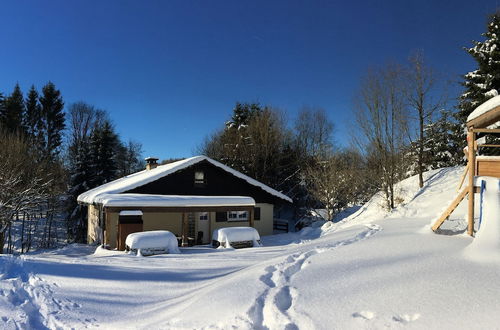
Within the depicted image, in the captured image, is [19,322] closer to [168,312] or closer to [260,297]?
[168,312]

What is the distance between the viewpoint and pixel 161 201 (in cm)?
1562

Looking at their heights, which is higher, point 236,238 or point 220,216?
point 220,216

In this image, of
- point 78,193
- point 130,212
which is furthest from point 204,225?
point 78,193

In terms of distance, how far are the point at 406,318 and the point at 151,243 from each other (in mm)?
9631

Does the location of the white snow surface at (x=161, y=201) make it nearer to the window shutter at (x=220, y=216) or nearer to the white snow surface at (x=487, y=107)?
the window shutter at (x=220, y=216)

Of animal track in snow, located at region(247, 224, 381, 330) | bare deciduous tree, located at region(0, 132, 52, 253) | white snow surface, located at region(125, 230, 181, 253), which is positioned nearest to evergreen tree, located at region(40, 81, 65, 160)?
bare deciduous tree, located at region(0, 132, 52, 253)

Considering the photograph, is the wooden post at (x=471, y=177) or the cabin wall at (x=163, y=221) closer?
the wooden post at (x=471, y=177)

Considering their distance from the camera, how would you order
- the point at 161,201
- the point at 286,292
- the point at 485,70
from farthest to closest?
1. the point at 485,70
2. the point at 161,201
3. the point at 286,292

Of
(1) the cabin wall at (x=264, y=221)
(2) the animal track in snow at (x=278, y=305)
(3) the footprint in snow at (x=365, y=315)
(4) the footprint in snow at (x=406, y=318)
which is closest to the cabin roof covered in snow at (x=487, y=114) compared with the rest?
(2) the animal track in snow at (x=278, y=305)

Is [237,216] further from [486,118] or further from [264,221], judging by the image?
[486,118]

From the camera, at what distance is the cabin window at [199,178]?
65.0ft

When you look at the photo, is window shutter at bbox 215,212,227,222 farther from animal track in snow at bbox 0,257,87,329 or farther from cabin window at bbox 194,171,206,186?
animal track in snow at bbox 0,257,87,329

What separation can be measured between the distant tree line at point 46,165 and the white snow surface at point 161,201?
16.7 feet

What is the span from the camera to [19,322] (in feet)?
15.8
